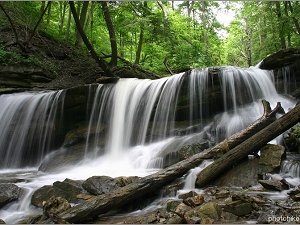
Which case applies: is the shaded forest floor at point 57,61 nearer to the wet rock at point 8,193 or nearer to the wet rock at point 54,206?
the wet rock at point 8,193

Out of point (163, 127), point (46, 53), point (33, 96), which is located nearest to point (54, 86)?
point (33, 96)

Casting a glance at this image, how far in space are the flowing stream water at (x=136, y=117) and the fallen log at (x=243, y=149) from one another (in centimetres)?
204

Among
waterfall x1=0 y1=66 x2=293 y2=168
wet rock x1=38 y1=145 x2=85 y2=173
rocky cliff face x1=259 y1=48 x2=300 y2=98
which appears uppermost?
rocky cliff face x1=259 y1=48 x2=300 y2=98

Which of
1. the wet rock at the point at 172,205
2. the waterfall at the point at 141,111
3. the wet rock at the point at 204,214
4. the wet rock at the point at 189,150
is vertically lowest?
the wet rock at the point at 172,205

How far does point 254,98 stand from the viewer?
9.13 metres

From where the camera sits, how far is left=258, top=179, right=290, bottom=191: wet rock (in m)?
4.36

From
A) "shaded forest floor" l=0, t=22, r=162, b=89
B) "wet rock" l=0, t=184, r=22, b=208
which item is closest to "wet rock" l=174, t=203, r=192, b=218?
"wet rock" l=0, t=184, r=22, b=208

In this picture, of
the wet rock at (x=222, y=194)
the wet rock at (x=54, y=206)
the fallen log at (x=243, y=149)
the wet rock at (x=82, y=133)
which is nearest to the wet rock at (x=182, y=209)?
the wet rock at (x=222, y=194)

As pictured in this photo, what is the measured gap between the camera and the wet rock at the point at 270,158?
500 centimetres

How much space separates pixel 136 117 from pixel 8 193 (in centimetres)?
507

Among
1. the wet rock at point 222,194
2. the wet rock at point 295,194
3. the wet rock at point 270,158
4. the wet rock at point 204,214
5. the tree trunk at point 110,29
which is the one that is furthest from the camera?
the tree trunk at point 110,29

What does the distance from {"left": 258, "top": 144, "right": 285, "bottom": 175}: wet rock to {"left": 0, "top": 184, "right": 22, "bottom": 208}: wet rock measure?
15.3 ft

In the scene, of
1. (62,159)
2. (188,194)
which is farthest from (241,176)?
(62,159)

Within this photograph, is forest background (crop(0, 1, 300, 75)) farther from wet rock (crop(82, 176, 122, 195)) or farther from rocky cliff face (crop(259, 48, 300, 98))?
wet rock (crop(82, 176, 122, 195))
